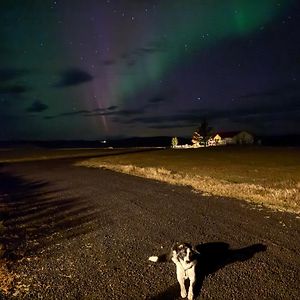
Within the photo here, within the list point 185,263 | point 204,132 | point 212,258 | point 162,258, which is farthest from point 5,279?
point 204,132

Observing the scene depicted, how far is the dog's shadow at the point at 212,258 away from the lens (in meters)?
7.59

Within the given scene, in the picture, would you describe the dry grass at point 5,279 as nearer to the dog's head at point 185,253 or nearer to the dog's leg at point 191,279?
the dog's head at point 185,253

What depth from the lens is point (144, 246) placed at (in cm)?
1088

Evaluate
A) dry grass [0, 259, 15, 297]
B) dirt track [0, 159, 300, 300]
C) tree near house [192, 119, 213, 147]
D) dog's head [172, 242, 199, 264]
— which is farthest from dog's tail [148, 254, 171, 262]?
tree near house [192, 119, 213, 147]

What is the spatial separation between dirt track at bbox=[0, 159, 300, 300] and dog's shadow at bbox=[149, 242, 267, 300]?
0.03 metres

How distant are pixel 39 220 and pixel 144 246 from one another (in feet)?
20.7

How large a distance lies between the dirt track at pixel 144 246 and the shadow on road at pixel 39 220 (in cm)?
4

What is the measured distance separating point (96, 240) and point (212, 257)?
4.22 metres

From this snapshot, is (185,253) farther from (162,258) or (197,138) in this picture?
(197,138)

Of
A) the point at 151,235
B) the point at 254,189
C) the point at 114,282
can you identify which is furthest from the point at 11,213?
the point at 254,189

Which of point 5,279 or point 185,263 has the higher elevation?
point 185,263

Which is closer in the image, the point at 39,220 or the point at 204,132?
the point at 39,220

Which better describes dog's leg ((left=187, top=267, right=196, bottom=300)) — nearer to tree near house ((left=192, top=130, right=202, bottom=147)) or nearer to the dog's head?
the dog's head

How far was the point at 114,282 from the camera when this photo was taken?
8.24m
